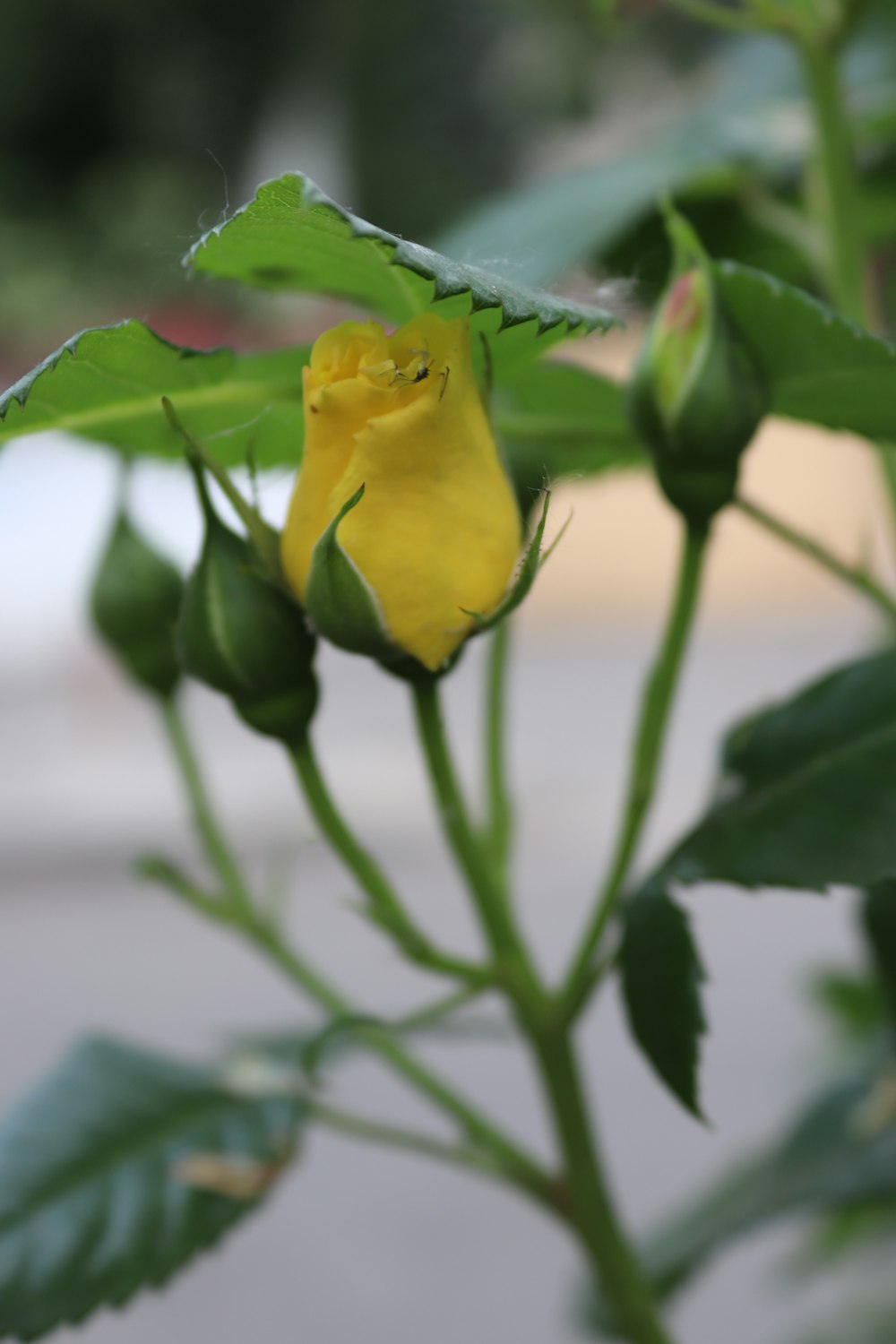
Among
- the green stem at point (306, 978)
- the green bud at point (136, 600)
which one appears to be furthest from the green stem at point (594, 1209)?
the green bud at point (136, 600)

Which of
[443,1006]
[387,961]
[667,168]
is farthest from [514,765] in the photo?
[443,1006]

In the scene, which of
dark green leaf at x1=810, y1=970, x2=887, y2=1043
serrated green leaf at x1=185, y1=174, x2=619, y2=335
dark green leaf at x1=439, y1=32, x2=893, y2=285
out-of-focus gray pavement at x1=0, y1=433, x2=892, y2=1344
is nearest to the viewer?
serrated green leaf at x1=185, y1=174, x2=619, y2=335

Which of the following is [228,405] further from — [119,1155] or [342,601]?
[119,1155]

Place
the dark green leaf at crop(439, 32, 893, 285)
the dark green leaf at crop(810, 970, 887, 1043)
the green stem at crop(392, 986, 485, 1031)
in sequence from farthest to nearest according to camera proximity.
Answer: the dark green leaf at crop(810, 970, 887, 1043) → the dark green leaf at crop(439, 32, 893, 285) → the green stem at crop(392, 986, 485, 1031)

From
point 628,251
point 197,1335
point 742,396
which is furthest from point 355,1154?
point 742,396

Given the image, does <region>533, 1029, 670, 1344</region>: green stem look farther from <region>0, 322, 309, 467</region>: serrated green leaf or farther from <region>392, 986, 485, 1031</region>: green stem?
<region>0, 322, 309, 467</region>: serrated green leaf

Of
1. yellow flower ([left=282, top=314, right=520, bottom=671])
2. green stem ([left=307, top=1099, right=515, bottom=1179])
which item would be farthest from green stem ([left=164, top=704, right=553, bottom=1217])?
yellow flower ([left=282, top=314, right=520, bottom=671])

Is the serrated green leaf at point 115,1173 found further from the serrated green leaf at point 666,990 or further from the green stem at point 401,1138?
the serrated green leaf at point 666,990
